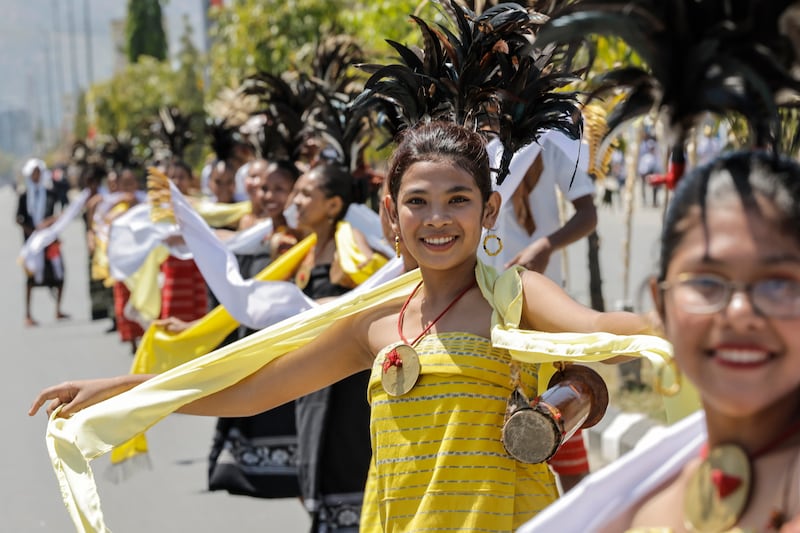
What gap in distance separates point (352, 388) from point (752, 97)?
12.0 ft

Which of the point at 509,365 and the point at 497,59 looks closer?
the point at 509,365

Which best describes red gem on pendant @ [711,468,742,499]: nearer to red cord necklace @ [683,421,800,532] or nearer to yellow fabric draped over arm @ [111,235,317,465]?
red cord necklace @ [683,421,800,532]

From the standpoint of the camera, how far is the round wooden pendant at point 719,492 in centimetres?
170

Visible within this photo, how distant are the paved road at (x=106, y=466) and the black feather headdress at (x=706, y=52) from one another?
1.10ft

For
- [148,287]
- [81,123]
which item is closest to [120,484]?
[148,287]

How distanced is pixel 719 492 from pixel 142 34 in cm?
7623

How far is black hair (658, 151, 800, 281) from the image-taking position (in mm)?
1675

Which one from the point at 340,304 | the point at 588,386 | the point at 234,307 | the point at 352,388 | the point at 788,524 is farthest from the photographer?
the point at 234,307

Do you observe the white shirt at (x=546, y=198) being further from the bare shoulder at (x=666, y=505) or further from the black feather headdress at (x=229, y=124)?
the black feather headdress at (x=229, y=124)

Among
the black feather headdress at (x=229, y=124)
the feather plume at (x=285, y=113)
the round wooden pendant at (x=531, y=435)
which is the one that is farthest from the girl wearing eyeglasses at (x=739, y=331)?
the black feather headdress at (x=229, y=124)

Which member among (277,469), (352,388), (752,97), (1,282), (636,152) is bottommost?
(1,282)

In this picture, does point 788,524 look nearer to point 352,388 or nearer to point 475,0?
point 475,0

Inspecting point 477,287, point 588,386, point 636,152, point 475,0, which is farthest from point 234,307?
point 636,152

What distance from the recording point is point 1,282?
867 inches
